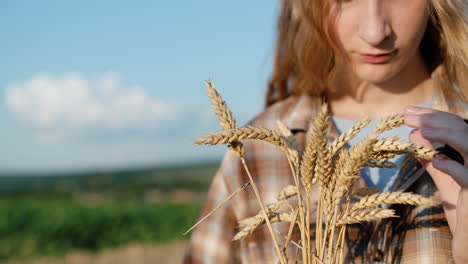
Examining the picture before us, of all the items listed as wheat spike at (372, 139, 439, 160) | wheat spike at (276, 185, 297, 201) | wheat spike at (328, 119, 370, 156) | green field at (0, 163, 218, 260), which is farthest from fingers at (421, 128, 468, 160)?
green field at (0, 163, 218, 260)

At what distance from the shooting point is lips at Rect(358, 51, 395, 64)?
1.80 m

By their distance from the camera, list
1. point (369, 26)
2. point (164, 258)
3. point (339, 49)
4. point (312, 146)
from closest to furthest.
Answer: point (312, 146), point (369, 26), point (339, 49), point (164, 258)

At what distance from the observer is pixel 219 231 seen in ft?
7.66

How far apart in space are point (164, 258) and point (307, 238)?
29.1 feet

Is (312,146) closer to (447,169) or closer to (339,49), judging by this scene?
(447,169)

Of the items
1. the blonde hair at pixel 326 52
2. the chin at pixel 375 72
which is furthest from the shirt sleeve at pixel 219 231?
the chin at pixel 375 72

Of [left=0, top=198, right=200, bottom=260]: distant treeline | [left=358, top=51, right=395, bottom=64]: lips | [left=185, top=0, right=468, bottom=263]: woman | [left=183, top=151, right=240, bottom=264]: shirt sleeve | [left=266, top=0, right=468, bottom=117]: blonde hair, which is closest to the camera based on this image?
[left=185, top=0, right=468, bottom=263]: woman

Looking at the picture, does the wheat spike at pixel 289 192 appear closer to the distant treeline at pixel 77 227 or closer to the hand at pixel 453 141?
the hand at pixel 453 141

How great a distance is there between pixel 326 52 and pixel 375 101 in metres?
0.28

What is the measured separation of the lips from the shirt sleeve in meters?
0.73

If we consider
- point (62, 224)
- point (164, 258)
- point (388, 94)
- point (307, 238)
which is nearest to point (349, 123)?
point (388, 94)

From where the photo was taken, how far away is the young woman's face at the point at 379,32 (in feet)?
5.65

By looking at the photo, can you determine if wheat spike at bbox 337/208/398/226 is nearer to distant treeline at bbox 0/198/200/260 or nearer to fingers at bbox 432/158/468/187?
fingers at bbox 432/158/468/187

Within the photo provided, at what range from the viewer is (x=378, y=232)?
1863mm
